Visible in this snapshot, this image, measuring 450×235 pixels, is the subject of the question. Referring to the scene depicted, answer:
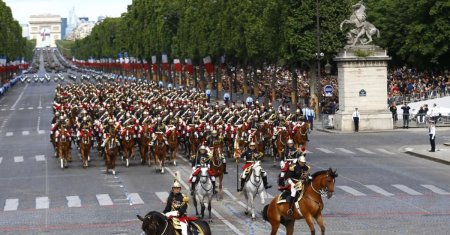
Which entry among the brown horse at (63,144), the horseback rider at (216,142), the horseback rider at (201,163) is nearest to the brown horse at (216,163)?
the horseback rider at (216,142)

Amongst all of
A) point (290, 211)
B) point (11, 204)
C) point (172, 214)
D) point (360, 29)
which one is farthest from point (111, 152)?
point (360, 29)

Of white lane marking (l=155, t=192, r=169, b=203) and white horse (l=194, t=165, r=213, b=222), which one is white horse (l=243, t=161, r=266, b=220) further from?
white lane marking (l=155, t=192, r=169, b=203)

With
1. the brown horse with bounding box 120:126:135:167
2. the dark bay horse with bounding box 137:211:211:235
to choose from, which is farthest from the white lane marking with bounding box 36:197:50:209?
the dark bay horse with bounding box 137:211:211:235

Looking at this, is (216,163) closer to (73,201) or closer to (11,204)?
(73,201)

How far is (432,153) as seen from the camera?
168ft

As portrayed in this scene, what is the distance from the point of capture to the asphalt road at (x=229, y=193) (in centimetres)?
2995

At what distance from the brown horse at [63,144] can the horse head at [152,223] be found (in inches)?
1181

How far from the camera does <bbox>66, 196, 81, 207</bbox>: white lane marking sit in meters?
35.7

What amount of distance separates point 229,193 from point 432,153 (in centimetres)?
1631

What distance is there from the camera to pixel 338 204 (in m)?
34.1

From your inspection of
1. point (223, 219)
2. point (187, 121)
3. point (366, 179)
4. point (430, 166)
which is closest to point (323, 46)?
point (187, 121)

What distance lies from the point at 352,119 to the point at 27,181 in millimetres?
26971

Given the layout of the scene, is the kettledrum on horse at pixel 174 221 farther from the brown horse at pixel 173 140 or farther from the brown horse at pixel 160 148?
the brown horse at pixel 173 140

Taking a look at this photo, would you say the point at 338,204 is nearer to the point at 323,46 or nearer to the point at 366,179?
the point at 366,179
